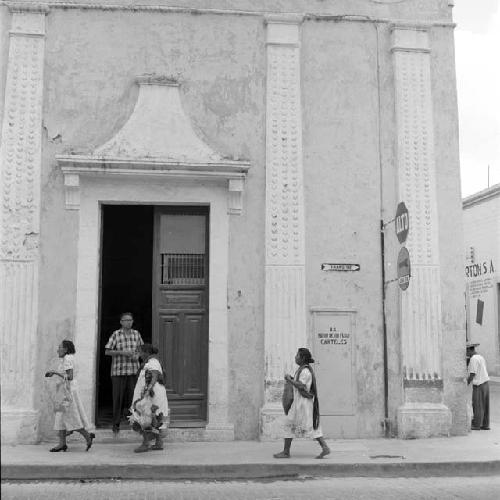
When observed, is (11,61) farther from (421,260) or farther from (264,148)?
(421,260)

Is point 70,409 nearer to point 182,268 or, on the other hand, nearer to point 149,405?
point 149,405

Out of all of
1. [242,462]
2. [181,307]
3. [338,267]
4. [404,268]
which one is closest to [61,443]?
[242,462]

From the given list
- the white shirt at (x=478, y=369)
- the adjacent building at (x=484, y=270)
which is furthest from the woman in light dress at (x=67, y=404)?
the adjacent building at (x=484, y=270)

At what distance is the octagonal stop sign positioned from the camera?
Answer: 1014 centimetres

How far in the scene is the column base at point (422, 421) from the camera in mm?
11188

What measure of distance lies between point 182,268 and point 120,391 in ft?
7.08

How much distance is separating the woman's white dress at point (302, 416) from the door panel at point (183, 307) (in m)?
2.20

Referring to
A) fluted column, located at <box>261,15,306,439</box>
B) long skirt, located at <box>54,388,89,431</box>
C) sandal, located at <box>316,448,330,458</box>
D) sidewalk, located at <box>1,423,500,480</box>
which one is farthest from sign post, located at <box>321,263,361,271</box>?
long skirt, located at <box>54,388,89,431</box>

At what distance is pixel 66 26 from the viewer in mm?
11500

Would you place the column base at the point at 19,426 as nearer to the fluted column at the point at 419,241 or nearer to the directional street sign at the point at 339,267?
the directional street sign at the point at 339,267

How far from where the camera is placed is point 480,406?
13164mm

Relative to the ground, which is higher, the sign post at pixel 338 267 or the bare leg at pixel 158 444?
the sign post at pixel 338 267

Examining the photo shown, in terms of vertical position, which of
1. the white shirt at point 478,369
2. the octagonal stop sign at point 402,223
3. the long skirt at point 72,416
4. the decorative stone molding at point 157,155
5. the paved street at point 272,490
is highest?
the decorative stone molding at point 157,155

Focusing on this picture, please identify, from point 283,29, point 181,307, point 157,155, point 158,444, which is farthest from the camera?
point 283,29
